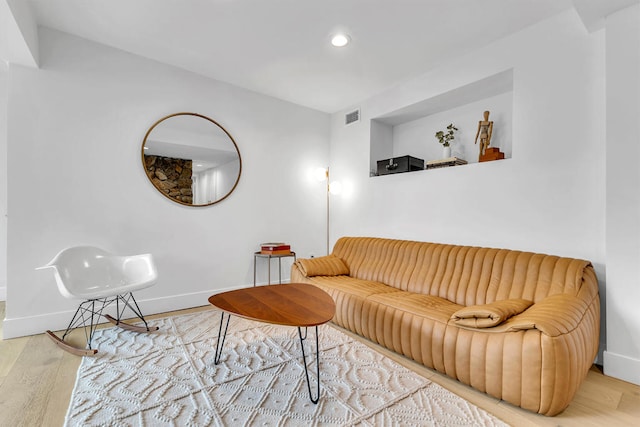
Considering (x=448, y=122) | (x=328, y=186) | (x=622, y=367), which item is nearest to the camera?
(x=622, y=367)

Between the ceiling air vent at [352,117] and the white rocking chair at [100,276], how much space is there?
2.88 metres

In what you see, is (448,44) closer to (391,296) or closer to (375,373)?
(391,296)

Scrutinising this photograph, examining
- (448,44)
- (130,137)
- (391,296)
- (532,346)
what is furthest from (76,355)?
(448,44)

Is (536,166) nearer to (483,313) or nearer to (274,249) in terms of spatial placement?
(483,313)

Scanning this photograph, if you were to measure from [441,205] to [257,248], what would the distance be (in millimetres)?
2171

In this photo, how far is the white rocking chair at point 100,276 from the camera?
7.63ft

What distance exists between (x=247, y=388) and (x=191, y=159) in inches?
95.4

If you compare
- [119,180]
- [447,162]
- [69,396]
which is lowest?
[69,396]

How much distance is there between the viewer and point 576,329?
1.58 m

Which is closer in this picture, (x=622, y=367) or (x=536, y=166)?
(x=622, y=367)

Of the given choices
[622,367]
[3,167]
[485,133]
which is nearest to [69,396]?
[3,167]

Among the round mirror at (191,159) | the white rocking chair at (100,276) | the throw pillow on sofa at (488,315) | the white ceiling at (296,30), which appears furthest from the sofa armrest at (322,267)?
the white ceiling at (296,30)

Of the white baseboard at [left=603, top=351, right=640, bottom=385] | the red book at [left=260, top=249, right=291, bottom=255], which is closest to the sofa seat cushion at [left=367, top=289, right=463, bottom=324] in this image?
the white baseboard at [left=603, top=351, right=640, bottom=385]

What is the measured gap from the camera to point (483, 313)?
1.72 meters
